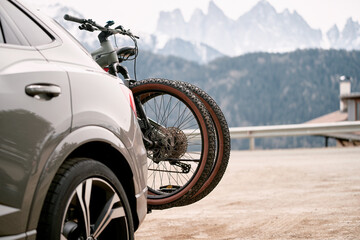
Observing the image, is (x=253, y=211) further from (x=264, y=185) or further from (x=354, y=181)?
(x=354, y=181)

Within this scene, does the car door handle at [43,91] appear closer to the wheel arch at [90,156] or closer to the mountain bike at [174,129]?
the wheel arch at [90,156]

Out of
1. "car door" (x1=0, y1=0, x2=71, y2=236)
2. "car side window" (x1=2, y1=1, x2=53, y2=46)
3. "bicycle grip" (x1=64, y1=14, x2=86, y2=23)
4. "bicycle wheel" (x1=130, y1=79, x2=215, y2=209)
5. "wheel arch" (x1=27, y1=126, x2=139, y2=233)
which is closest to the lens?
"car door" (x1=0, y1=0, x2=71, y2=236)

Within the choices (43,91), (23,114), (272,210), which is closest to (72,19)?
(43,91)

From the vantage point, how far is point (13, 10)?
8.77 feet

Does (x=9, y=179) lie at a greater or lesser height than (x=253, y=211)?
greater

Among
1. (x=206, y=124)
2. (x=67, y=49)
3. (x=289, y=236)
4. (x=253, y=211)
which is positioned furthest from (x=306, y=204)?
(x=67, y=49)

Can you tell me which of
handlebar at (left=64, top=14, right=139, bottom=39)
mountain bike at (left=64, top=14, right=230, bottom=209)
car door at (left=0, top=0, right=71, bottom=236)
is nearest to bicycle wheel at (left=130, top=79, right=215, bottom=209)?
mountain bike at (left=64, top=14, right=230, bottom=209)

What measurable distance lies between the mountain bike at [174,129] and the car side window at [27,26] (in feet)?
5.99

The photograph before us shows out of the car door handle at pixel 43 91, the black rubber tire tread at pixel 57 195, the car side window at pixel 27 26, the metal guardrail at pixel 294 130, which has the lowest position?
the black rubber tire tread at pixel 57 195

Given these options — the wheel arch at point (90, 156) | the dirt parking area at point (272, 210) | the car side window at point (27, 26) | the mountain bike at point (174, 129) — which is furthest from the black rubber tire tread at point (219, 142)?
the car side window at point (27, 26)

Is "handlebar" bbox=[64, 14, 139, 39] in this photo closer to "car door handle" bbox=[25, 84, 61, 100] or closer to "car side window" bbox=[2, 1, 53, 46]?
"car side window" bbox=[2, 1, 53, 46]

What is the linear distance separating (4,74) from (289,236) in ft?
10.5

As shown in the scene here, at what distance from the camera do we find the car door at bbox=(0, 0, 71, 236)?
215 cm

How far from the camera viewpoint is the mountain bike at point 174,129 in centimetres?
467
